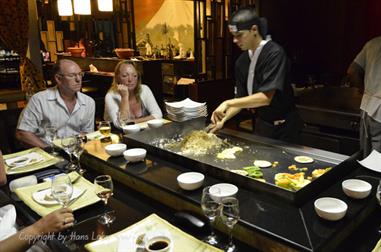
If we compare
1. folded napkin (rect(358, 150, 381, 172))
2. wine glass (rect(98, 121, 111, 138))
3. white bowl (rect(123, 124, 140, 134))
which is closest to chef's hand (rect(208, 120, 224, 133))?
white bowl (rect(123, 124, 140, 134))

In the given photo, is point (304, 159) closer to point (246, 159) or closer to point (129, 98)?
point (246, 159)

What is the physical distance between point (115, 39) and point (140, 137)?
7840 millimetres

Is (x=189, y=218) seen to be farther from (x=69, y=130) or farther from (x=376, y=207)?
(x=69, y=130)

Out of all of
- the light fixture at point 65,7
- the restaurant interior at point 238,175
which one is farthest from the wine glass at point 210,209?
the light fixture at point 65,7

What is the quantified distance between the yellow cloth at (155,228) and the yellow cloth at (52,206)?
348mm

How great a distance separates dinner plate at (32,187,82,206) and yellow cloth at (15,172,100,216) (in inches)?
0.6

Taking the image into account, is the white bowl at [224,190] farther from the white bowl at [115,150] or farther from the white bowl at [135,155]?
the white bowl at [115,150]

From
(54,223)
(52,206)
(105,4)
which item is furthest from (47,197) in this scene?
(105,4)

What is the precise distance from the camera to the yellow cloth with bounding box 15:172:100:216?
5.55 ft

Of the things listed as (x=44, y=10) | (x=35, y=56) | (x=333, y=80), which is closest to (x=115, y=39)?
(x=44, y=10)

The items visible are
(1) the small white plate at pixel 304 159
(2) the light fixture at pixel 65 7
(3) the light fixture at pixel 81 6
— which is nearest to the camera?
(1) the small white plate at pixel 304 159

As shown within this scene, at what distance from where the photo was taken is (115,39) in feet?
31.8

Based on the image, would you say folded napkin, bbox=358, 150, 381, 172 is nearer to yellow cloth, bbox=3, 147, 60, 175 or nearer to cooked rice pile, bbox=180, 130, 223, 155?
cooked rice pile, bbox=180, 130, 223, 155

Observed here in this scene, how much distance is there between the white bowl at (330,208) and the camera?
4.59 ft
